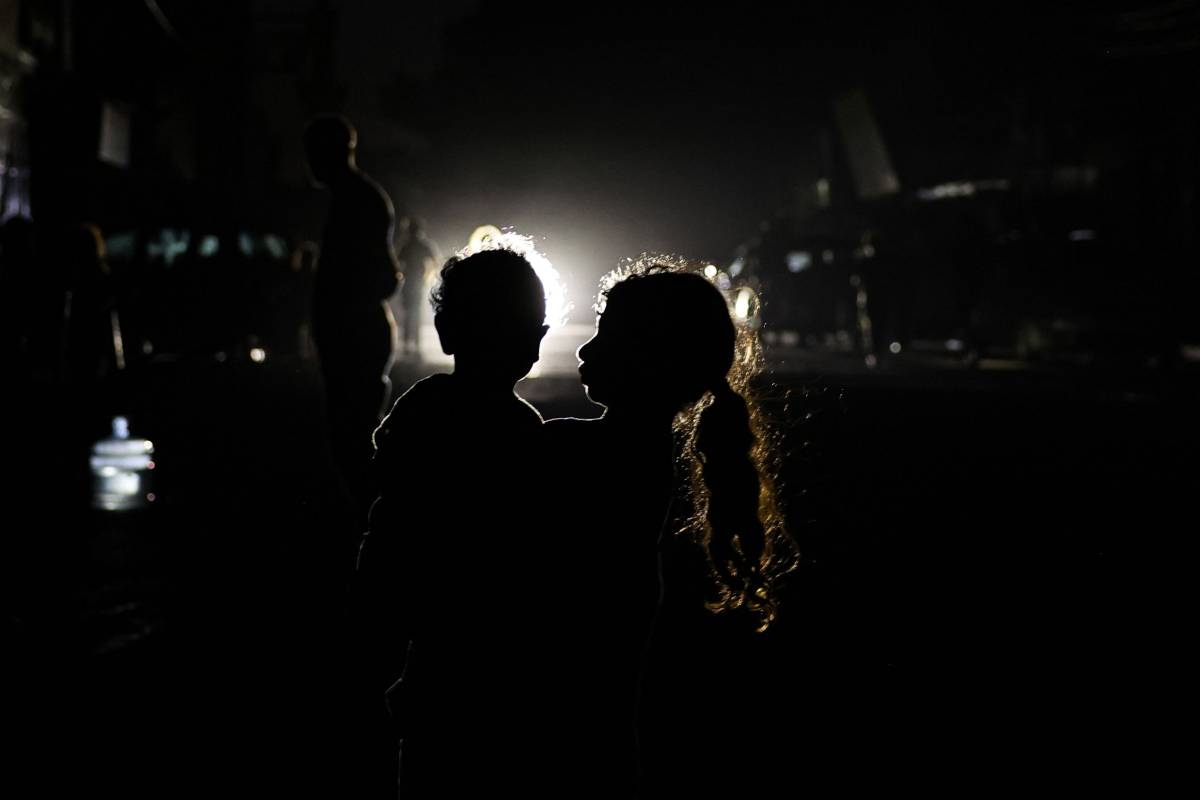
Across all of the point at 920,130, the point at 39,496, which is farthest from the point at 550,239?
the point at 920,130

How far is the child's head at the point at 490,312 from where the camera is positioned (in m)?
2.75

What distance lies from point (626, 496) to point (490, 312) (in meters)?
0.40

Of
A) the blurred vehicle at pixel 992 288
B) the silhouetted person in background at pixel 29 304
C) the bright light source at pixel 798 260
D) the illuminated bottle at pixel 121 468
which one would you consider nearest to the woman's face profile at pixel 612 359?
Result: the illuminated bottle at pixel 121 468

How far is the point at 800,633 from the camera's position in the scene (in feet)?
19.1

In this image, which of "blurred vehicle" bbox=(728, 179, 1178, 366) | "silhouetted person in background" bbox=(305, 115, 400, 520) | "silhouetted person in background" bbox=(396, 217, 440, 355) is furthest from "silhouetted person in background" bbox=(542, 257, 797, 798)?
"silhouetted person in background" bbox=(396, 217, 440, 355)

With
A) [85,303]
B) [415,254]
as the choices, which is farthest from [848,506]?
[415,254]

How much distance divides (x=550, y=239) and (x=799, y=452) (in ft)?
30.5

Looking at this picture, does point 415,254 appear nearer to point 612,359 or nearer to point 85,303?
point 85,303

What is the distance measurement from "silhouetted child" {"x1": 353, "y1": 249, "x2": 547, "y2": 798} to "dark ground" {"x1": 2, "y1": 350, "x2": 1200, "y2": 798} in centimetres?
91

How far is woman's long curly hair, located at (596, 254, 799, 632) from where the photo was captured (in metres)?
2.74

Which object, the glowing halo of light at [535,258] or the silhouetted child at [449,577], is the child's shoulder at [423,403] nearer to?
the silhouetted child at [449,577]

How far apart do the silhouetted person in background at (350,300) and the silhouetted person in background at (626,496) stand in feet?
16.4

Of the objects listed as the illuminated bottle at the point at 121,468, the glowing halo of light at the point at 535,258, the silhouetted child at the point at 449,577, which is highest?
the glowing halo of light at the point at 535,258

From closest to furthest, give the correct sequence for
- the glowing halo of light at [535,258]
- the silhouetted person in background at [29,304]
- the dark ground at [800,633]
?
the glowing halo of light at [535,258] → the dark ground at [800,633] → the silhouetted person in background at [29,304]
